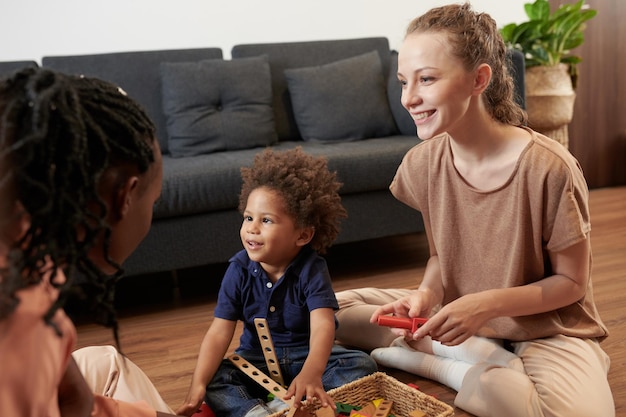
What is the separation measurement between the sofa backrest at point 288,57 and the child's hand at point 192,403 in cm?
168

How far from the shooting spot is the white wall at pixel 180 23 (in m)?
2.85

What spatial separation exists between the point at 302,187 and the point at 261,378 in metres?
0.40

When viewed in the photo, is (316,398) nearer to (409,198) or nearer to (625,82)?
(409,198)

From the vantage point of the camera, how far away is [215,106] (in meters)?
2.70

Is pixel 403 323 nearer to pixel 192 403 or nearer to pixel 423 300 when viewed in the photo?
pixel 423 300

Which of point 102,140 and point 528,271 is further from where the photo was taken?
point 528,271

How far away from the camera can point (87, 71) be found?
2.67m

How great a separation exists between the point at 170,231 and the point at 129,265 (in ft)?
0.52

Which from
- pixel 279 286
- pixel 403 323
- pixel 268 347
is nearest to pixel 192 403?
pixel 268 347

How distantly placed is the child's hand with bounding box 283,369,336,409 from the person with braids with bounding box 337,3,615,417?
0.17m

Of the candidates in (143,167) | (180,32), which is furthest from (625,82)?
(143,167)

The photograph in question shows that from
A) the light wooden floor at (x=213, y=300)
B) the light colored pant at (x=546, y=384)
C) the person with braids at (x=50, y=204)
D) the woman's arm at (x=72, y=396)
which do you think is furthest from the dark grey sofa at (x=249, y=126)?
the person with braids at (x=50, y=204)

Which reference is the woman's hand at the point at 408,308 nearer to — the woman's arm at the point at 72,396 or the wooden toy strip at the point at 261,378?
the wooden toy strip at the point at 261,378

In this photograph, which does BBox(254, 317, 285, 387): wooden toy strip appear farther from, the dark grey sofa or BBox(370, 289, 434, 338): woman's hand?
the dark grey sofa
